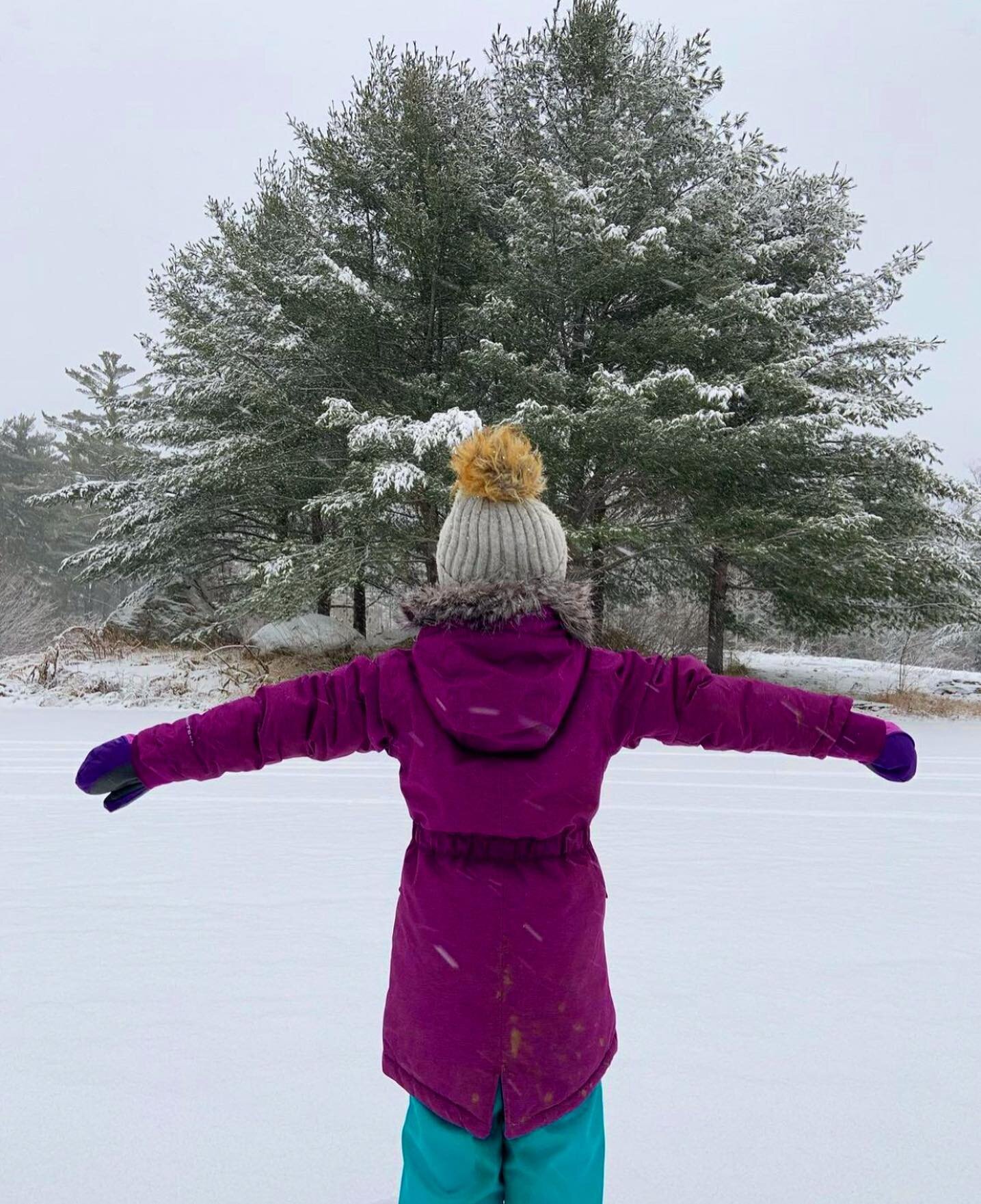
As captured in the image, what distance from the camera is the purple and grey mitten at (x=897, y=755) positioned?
56.5 inches

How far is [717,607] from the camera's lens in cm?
1367

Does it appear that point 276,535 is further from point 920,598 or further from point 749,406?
point 920,598

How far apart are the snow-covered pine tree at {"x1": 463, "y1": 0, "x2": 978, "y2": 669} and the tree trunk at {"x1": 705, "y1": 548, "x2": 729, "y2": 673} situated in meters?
0.12

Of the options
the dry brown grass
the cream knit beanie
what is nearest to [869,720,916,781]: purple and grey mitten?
the cream knit beanie

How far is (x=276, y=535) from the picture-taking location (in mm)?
16578

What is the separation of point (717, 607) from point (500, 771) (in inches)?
509

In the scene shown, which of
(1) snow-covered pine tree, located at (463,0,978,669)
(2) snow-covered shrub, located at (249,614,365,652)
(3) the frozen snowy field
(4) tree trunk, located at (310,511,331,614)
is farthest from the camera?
(4) tree trunk, located at (310,511,331,614)

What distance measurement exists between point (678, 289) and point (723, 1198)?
11.8 meters

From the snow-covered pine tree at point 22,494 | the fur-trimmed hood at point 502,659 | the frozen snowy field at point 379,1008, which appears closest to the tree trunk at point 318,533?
the frozen snowy field at point 379,1008

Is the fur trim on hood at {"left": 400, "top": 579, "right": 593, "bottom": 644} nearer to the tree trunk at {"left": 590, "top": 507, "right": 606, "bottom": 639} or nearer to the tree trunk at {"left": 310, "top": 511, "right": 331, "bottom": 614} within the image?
the tree trunk at {"left": 590, "top": 507, "right": 606, "bottom": 639}

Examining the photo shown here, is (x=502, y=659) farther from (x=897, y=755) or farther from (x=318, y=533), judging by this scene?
(x=318, y=533)

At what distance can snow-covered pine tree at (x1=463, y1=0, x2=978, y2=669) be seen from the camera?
10273mm

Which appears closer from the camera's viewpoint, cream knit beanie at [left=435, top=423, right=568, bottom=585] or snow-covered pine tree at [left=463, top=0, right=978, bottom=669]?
cream knit beanie at [left=435, top=423, right=568, bottom=585]

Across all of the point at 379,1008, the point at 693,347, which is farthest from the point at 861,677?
the point at 379,1008
